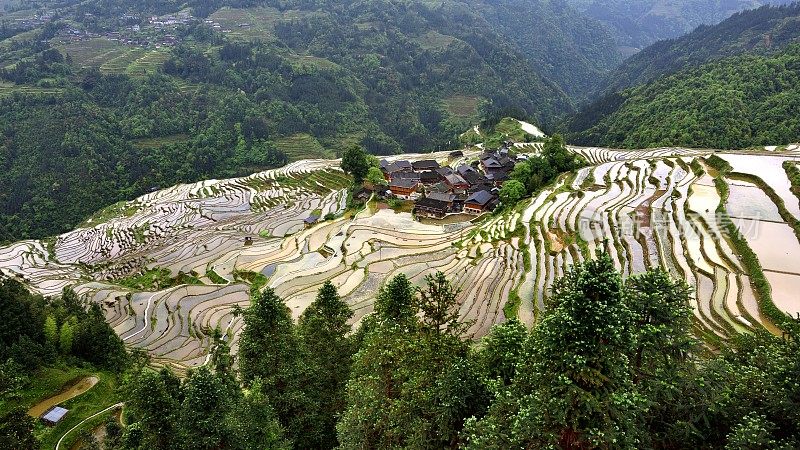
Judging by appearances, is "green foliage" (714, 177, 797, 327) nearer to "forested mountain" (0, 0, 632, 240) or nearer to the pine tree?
the pine tree

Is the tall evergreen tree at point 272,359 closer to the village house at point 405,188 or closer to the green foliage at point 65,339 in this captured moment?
the green foliage at point 65,339

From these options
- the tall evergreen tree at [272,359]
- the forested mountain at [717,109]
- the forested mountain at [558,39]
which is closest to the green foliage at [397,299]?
the tall evergreen tree at [272,359]

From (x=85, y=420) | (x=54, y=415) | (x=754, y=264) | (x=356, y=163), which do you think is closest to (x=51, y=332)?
(x=54, y=415)

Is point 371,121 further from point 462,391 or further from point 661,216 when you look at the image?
point 462,391

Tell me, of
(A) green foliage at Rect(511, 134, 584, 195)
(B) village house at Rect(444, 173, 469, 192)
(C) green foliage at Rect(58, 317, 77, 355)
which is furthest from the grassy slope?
(B) village house at Rect(444, 173, 469, 192)

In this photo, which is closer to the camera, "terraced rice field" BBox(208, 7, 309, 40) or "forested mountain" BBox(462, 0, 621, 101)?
"terraced rice field" BBox(208, 7, 309, 40)

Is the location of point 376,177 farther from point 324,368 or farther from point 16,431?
point 16,431
